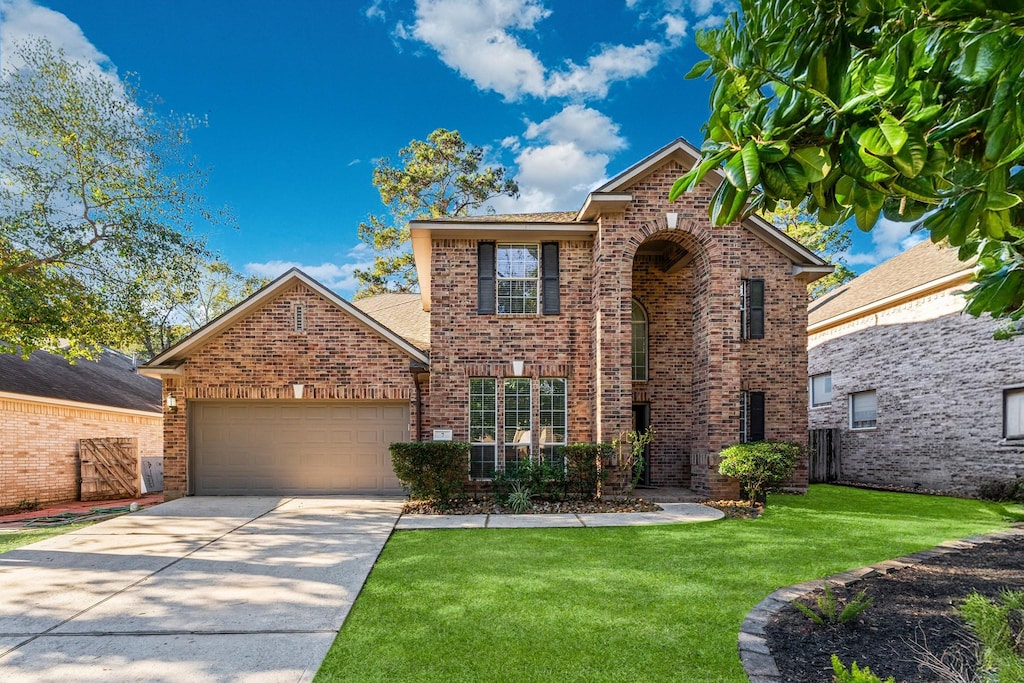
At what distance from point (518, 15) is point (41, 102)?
11.2 m

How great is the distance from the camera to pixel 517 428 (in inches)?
468

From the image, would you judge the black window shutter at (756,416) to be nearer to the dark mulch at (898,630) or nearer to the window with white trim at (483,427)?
the window with white trim at (483,427)

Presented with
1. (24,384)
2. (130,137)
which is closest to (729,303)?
(130,137)

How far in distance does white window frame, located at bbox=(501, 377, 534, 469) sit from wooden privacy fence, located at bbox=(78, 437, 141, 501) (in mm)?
10985

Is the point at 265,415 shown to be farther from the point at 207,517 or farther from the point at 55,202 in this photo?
the point at 55,202

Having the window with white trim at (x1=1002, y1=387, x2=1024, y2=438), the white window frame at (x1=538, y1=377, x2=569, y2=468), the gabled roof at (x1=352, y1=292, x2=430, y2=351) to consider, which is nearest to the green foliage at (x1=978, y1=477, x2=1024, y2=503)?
the window with white trim at (x1=1002, y1=387, x2=1024, y2=438)

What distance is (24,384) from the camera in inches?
525

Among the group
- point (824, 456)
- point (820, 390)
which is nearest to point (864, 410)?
point (824, 456)

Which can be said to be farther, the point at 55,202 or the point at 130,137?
the point at 130,137

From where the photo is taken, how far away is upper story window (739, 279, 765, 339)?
12.6m

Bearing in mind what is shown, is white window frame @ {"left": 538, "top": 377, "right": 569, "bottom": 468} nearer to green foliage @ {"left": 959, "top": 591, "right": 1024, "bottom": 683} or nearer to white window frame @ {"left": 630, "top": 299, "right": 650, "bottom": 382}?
white window frame @ {"left": 630, "top": 299, "right": 650, "bottom": 382}

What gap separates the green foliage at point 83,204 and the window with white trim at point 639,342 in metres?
10.2

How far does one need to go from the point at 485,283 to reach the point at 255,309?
5.04 m

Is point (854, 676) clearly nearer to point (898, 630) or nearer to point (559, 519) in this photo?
point (898, 630)
